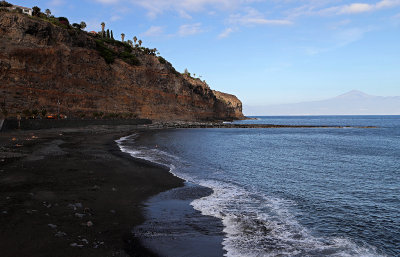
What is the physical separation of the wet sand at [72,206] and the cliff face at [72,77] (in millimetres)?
55060

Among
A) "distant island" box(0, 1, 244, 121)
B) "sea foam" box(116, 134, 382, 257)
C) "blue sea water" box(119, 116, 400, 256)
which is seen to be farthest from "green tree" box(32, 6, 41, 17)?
"sea foam" box(116, 134, 382, 257)

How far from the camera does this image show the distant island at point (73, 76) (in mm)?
66250

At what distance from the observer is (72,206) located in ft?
33.0

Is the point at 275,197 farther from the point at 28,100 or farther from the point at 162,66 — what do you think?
the point at 162,66

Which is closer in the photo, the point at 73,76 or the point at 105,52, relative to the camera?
the point at 73,76

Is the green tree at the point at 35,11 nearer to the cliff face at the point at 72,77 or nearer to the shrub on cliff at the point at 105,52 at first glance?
the cliff face at the point at 72,77

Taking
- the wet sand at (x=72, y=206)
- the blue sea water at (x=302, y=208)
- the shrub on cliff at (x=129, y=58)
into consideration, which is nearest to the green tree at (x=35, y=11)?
the shrub on cliff at (x=129, y=58)

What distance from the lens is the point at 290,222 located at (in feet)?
34.7

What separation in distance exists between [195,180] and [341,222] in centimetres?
898

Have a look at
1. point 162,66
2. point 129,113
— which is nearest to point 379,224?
point 129,113

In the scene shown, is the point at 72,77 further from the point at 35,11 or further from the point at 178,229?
the point at 178,229

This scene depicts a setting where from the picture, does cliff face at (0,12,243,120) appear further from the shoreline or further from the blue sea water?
the shoreline

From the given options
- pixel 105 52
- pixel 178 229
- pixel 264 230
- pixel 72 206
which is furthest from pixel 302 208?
pixel 105 52

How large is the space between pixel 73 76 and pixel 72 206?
7690 cm
